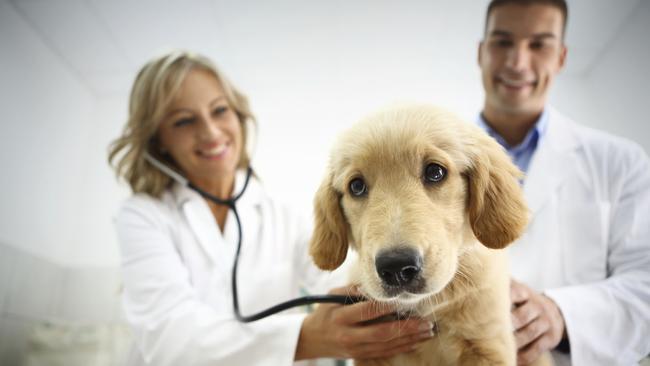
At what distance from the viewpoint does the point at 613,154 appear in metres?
1.10

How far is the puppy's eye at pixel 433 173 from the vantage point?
86cm

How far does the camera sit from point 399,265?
680mm

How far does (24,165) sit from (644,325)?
203 centimetres

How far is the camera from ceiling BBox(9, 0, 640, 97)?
3.97ft

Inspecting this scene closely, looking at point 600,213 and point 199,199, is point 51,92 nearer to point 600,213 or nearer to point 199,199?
point 199,199

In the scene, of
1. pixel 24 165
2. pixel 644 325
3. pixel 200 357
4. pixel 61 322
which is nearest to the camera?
pixel 644 325

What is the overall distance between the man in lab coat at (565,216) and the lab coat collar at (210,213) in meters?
0.93

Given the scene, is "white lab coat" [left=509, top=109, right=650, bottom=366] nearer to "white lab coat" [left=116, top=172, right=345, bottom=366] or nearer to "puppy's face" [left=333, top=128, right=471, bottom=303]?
"puppy's face" [left=333, top=128, right=471, bottom=303]

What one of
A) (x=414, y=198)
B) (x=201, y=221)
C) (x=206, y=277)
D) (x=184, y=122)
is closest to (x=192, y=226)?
(x=201, y=221)

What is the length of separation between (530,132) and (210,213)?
47.4 inches

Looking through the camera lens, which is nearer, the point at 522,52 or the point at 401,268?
the point at 401,268

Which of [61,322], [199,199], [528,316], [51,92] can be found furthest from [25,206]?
[528,316]

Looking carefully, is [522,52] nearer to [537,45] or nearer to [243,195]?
[537,45]

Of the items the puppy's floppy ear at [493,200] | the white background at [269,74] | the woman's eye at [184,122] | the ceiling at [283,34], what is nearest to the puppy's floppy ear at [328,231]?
the white background at [269,74]
